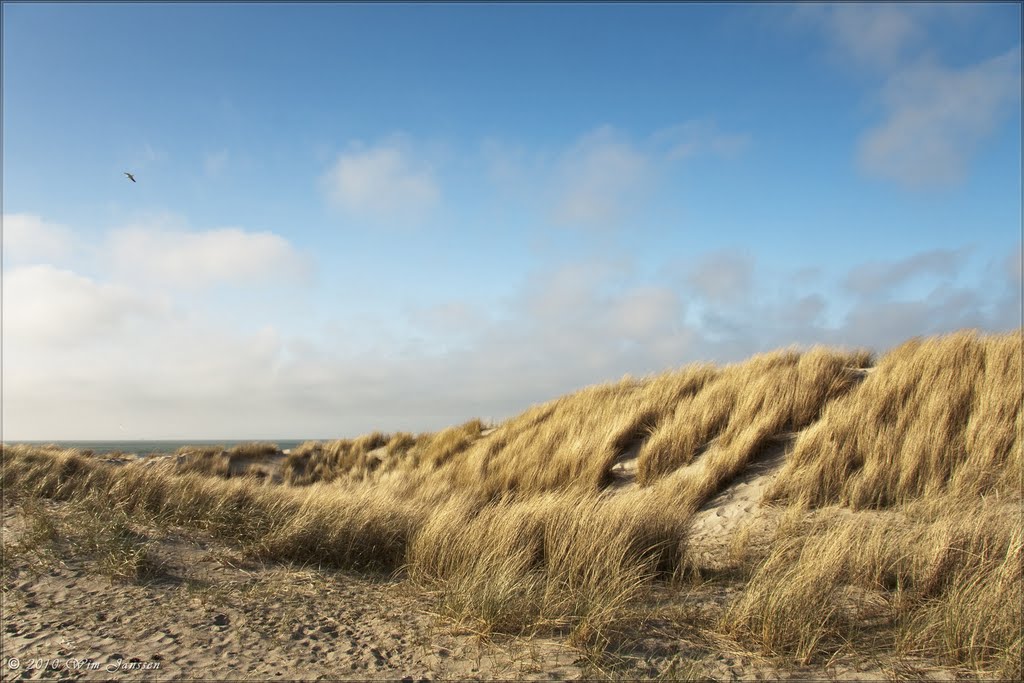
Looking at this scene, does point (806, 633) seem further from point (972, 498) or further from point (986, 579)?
point (972, 498)

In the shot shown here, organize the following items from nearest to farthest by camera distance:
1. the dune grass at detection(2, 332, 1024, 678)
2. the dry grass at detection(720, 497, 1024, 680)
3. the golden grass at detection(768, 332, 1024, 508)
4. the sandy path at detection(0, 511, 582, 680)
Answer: the sandy path at detection(0, 511, 582, 680) < the dry grass at detection(720, 497, 1024, 680) < the dune grass at detection(2, 332, 1024, 678) < the golden grass at detection(768, 332, 1024, 508)

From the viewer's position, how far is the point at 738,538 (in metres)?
5.67

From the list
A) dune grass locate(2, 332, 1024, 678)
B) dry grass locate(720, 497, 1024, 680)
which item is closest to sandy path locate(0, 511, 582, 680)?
dune grass locate(2, 332, 1024, 678)

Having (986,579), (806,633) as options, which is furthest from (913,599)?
(806,633)

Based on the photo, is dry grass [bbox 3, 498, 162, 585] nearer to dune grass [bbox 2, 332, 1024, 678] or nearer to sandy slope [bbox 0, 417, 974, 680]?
sandy slope [bbox 0, 417, 974, 680]

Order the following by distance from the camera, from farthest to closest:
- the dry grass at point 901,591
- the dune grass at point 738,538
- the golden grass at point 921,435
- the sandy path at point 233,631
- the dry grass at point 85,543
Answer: the golden grass at point 921,435 → the dry grass at point 85,543 → the dune grass at point 738,538 → the dry grass at point 901,591 → the sandy path at point 233,631

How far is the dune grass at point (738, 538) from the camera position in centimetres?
388

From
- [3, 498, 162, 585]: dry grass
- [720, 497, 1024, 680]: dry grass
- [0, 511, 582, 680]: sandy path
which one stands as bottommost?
[0, 511, 582, 680]: sandy path

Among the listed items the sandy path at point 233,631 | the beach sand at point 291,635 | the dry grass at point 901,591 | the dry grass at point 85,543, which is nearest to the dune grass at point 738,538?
the dry grass at point 901,591

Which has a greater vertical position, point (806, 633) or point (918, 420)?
point (918, 420)

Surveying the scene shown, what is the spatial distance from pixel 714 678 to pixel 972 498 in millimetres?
4214

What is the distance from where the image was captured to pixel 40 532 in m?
5.08

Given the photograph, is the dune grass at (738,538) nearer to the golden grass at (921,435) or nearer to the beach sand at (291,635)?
the golden grass at (921,435)

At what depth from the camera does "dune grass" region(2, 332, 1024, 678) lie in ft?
12.7
